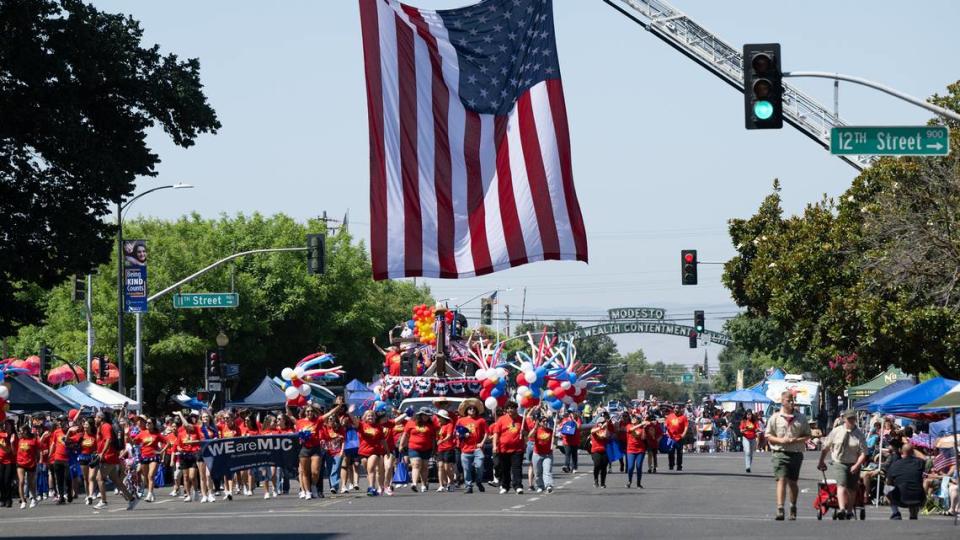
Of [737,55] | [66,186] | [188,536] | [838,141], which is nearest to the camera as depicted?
[188,536]

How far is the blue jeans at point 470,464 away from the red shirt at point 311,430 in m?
2.68

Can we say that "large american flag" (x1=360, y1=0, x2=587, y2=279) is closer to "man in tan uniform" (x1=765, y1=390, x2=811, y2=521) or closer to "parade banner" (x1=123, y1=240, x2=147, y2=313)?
"man in tan uniform" (x1=765, y1=390, x2=811, y2=521)

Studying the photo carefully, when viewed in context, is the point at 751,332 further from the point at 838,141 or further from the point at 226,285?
the point at 838,141

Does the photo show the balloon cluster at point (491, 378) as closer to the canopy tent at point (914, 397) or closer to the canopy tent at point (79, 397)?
the canopy tent at point (914, 397)

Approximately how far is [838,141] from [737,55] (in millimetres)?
26461

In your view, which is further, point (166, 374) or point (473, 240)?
point (166, 374)

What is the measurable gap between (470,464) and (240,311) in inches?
1569

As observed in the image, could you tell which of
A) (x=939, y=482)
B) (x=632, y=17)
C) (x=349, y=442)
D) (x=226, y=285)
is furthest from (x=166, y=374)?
(x=939, y=482)

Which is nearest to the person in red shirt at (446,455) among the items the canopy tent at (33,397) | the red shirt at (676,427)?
the canopy tent at (33,397)

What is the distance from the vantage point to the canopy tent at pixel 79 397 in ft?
134

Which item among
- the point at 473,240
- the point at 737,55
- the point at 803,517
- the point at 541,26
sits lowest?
the point at 803,517

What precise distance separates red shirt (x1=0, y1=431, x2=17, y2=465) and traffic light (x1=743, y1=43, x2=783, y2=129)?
1620 centimetres

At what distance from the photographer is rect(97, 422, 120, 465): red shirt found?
27688 millimetres

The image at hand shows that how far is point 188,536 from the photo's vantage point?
20.1 meters
